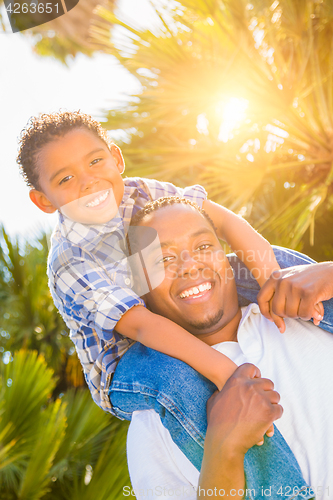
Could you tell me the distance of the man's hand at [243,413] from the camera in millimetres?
1243

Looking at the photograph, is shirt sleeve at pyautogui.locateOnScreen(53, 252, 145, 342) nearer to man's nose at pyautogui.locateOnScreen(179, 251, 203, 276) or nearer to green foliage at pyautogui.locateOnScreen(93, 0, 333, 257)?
man's nose at pyautogui.locateOnScreen(179, 251, 203, 276)

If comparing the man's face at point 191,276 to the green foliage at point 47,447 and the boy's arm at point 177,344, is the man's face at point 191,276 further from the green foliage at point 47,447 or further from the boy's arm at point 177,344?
the green foliage at point 47,447

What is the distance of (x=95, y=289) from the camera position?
59.9 inches

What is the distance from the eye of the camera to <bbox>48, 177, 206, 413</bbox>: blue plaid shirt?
4.97ft

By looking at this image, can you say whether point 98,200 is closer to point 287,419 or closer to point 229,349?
point 229,349

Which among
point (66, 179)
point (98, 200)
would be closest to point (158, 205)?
point (98, 200)

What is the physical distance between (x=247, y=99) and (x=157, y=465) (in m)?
2.47

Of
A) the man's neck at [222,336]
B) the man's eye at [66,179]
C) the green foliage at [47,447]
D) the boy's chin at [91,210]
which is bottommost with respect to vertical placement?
the green foliage at [47,447]

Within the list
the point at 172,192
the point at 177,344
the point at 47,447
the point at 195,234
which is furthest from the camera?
the point at 47,447

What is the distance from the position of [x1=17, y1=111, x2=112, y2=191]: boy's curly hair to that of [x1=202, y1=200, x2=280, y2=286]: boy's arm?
0.72 metres

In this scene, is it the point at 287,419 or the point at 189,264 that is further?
the point at 189,264

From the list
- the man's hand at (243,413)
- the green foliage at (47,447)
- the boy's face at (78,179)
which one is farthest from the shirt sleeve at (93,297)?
the green foliage at (47,447)

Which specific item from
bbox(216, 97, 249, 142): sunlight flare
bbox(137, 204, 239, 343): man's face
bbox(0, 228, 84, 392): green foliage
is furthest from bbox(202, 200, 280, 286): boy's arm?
bbox(0, 228, 84, 392): green foliage

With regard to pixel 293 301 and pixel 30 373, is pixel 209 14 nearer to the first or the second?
pixel 293 301
